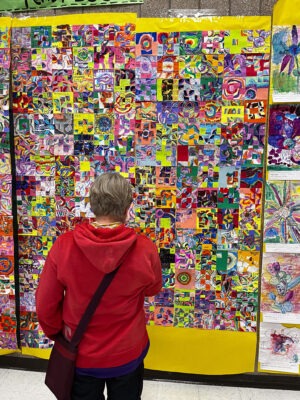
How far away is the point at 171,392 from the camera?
2.00 metres

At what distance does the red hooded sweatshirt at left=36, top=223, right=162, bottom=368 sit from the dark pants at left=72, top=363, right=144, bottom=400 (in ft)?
0.24

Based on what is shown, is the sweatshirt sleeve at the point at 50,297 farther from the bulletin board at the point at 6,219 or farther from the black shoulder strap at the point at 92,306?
the bulletin board at the point at 6,219

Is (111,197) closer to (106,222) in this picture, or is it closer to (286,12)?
(106,222)

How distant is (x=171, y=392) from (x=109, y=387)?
766 millimetres

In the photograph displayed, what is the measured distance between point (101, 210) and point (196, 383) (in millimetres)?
1364

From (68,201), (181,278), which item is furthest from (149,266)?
(68,201)

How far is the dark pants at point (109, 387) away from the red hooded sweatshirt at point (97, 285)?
72 millimetres

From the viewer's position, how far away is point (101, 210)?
1.24 meters

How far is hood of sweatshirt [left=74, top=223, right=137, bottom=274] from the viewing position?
3.88 ft

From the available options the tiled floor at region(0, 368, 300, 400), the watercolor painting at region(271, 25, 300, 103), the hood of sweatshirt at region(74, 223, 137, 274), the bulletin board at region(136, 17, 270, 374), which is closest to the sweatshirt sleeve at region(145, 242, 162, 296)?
the hood of sweatshirt at region(74, 223, 137, 274)

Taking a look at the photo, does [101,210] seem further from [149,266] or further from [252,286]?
[252,286]

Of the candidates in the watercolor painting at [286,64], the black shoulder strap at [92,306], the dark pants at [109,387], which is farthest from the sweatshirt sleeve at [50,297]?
the watercolor painting at [286,64]

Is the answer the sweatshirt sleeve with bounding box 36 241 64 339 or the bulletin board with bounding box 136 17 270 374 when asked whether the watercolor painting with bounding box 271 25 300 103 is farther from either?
the sweatshirt sleeve with bounding box 36 241 64 339

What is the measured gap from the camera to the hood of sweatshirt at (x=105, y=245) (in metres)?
1.18
